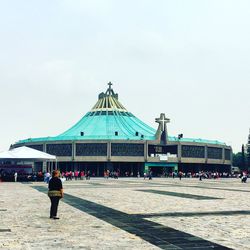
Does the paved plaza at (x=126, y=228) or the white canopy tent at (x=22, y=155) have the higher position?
the white canopy tent at (x=22, y=155)

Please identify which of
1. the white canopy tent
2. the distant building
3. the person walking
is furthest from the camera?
the distant building

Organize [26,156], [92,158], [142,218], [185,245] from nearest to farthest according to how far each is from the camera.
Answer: [185,245] < [142,218] < [26,156] < [92,158]

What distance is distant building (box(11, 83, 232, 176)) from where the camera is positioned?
9944cm

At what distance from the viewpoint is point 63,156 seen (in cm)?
10119

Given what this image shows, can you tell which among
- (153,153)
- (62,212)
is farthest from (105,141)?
(62,212)

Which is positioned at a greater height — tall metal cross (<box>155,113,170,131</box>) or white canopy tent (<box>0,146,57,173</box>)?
tall metal cross (<box>155,113,170,131</box>)

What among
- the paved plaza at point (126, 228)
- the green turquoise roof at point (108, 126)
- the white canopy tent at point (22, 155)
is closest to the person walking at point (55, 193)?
the paved plaza at point (126, 228)

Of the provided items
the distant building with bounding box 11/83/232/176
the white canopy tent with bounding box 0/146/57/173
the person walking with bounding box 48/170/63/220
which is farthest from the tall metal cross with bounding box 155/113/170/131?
the person walking with bounding box 48/170/63/220

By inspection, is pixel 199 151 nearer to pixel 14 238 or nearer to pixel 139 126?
pixel 139 126

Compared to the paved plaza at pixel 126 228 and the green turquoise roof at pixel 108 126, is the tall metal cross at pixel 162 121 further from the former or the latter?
the paved plaza at pixel 126 228

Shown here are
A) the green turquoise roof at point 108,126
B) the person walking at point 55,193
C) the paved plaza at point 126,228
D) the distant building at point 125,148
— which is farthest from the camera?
the green turquoise roof at point 108,126

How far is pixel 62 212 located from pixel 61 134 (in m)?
94.5

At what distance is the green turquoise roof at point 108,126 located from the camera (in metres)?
103

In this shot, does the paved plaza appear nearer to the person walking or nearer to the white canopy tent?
the person walking
